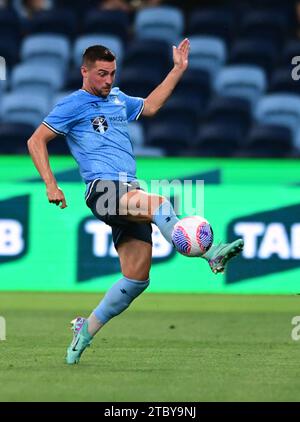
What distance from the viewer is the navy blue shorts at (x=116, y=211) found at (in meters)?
9.09

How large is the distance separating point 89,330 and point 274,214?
6093 mm

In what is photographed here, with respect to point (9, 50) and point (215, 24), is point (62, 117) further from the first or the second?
point (215, 24)

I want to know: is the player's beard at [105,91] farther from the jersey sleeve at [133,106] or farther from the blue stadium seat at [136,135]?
the blue stadium seat at [136,135]

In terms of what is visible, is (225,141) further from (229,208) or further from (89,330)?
(89,330)

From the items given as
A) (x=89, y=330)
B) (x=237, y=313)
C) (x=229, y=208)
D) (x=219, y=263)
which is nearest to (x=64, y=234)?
(x=229, y=208)

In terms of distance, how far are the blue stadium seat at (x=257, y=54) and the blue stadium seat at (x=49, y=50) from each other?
8.52ft

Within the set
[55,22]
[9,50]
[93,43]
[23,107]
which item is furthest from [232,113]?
[9,50]

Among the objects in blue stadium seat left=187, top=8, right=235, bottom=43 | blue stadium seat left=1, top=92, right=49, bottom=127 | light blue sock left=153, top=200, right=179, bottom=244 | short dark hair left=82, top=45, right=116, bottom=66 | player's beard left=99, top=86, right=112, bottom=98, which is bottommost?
light blue sock left=153, top=200, right=179, bottom=244

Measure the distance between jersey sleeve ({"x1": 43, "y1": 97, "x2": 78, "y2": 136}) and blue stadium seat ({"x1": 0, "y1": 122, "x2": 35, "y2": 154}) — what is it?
9.97 meters

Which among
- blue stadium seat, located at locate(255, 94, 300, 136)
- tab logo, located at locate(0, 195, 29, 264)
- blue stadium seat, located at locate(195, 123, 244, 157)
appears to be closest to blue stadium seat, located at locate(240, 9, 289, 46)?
blue stadium seat, located at locate(255, 94, 300, 136)

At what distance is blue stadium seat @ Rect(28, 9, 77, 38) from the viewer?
72.0 feet

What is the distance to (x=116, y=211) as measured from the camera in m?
9.08

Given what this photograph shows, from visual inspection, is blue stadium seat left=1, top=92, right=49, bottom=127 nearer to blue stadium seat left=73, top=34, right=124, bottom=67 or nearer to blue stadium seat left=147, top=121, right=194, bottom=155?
blue stadium seat left=73, top=34, right=124, bottom=67

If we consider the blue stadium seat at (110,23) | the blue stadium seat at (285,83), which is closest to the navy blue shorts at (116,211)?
the blue stadium seat at (285,83)
